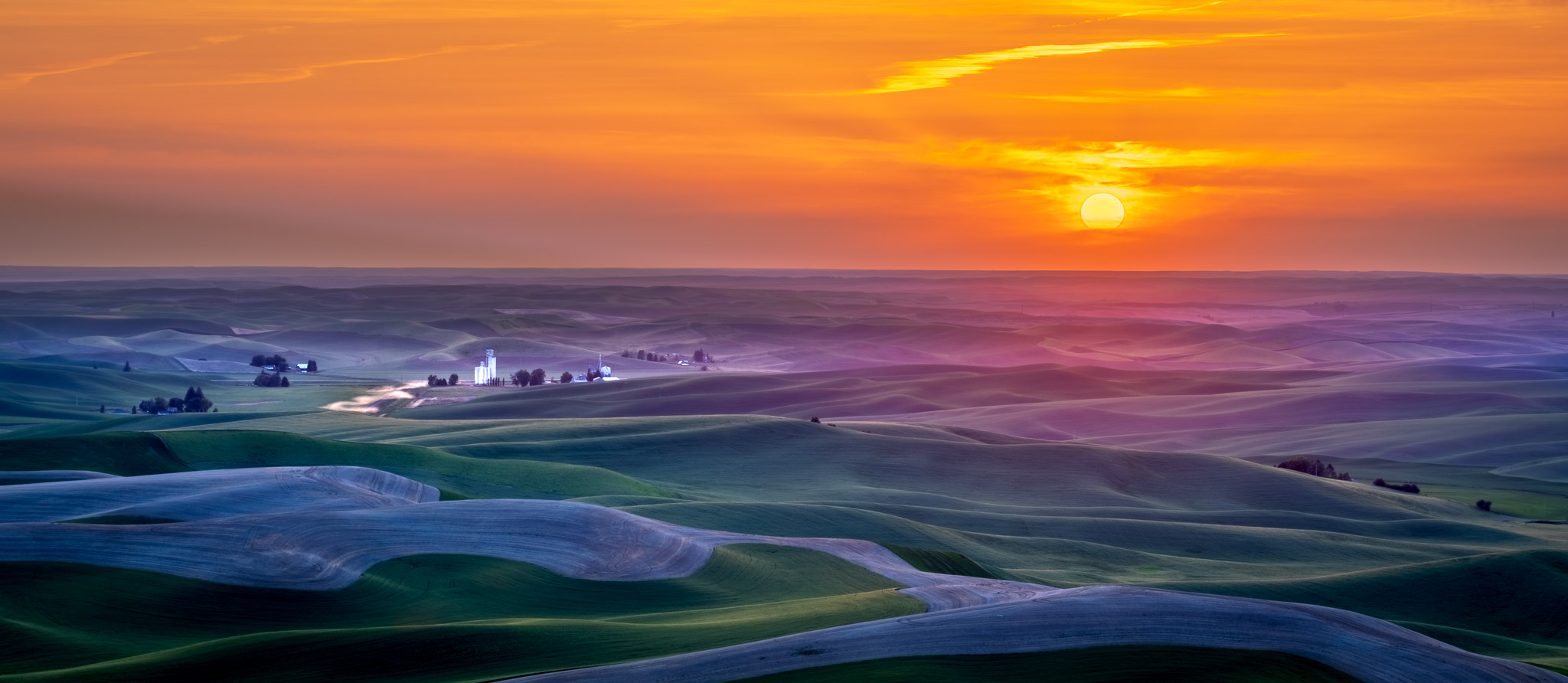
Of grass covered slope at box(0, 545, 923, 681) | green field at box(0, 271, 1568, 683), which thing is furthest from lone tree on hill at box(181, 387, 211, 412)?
grass covered slope at box(0, 545, 923, 681)

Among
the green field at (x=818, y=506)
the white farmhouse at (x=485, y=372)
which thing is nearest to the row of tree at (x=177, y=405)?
the green field at (x=818, y=506)

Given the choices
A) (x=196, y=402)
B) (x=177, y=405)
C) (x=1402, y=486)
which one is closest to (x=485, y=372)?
(x=196, y=402)

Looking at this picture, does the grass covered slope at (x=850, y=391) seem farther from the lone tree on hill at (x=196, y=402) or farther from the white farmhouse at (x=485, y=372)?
the white farmhouse at (x=485, y=372)

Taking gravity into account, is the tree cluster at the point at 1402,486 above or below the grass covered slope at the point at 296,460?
above

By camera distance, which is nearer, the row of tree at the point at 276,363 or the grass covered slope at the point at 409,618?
the grass covered slope at the point at 409,618

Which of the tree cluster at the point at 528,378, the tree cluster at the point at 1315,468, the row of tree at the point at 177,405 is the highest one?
the tree cluster at the point at 528,378

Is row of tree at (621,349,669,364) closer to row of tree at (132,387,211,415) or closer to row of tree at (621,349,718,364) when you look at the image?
row of tree at (621,349,718,364)
